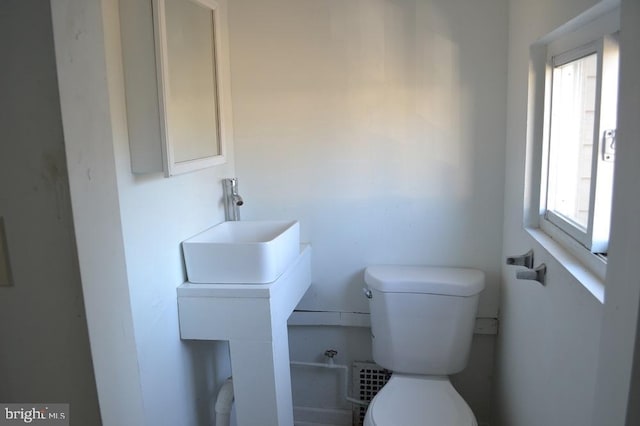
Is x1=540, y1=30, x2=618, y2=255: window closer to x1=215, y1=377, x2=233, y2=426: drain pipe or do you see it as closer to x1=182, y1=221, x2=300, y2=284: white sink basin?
x1=182, y1=221, x2=300, y2=284: white sink basin

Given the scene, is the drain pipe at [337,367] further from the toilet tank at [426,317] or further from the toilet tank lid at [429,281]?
the toilet tank lid at [429,281]

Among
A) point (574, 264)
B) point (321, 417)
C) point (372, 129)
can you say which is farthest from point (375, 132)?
point (321, 417)

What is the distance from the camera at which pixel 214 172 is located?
2.12 metres

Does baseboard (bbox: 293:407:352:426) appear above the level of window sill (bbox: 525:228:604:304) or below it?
below

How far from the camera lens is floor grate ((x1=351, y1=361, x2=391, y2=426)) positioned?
2.35 meters

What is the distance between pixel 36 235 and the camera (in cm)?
105

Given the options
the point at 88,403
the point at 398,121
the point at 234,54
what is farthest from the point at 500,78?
the point at 88,403

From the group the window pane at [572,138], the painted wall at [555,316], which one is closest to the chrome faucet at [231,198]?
the painted wall at [555,316]

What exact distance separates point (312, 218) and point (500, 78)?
0.96 metres

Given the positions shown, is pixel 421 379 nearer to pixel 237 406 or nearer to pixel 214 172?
pixel 237 406

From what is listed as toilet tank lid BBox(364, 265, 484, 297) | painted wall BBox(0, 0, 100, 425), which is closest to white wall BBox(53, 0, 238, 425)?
painted wall BBox(0, 0, 100, 425)

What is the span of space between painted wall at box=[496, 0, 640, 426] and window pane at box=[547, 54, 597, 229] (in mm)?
119

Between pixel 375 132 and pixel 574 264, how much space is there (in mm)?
1054

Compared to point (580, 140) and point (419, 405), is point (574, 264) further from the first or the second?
point (419, 405)
